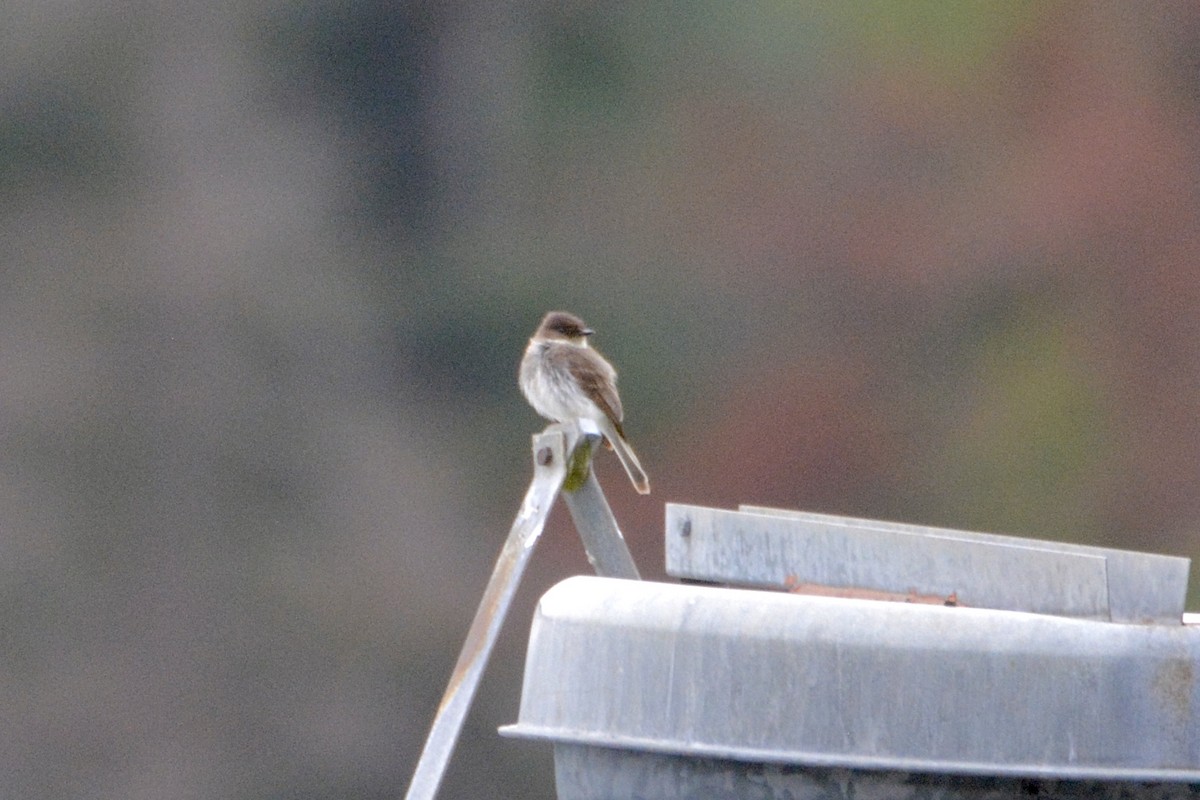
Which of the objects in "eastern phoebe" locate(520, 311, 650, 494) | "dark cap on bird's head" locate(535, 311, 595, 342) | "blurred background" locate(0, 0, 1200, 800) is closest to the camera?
"eastern phoebe" locate(520, 311, 650, 494)

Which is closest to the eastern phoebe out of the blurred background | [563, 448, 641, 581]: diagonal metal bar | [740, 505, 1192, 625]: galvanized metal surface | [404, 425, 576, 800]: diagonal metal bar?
[563, 448, 641, 581]: diagonal metal bar

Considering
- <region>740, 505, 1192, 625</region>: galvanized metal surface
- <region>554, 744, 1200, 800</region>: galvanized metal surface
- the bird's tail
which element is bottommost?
<region>554, 744, 1200, 800</region>: galvanized metal surface

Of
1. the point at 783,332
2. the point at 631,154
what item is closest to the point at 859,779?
the point at 783,332

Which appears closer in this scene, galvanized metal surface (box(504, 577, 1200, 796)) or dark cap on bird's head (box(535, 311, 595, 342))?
galvanized metal surface (box(504, 577, 1200, 796))

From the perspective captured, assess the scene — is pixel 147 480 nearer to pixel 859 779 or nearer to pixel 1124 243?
pixel 1124 243

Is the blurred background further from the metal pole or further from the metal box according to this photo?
the metal box

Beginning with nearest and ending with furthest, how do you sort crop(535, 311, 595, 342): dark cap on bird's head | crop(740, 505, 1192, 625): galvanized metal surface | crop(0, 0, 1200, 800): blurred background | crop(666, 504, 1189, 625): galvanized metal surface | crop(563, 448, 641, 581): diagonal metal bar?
crop(740, 505, 1192, 625): galvanized metal surface → crop(666, 504, 1189, 625): galvanized metal surface → crop(563, 448, 641, 581): diagonal metal bar → crop(535, 311, 595, 342): dark cap on bird's head → crop(0, 0, 1200, 800): blurred background

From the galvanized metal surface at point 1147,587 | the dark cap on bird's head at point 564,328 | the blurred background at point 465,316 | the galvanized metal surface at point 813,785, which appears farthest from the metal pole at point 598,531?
the blurred background at point 465,316
